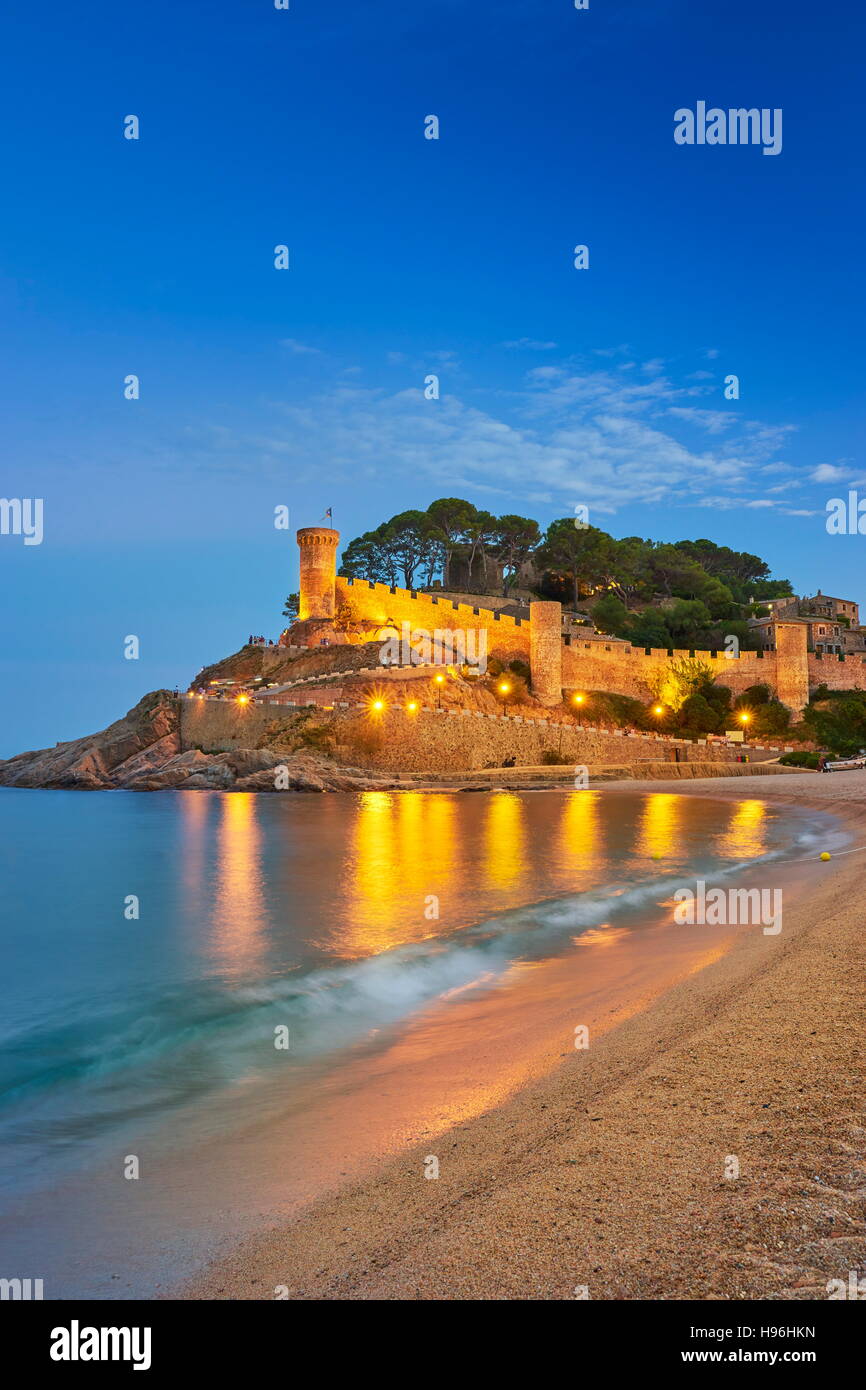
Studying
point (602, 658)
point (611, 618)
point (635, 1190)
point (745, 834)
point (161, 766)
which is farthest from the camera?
point (611, 618)

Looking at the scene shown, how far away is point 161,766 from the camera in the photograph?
135 feet

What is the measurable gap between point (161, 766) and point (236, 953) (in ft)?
113

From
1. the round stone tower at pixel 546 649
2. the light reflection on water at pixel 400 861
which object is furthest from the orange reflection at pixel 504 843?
the round stone tower at pixel 546 649

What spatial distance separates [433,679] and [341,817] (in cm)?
1445

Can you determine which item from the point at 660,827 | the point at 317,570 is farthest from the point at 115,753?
the point at 660,827

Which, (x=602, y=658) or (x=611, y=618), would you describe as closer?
(x=602, y=658)

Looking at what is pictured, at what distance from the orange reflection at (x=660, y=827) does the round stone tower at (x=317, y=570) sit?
26.9 metres

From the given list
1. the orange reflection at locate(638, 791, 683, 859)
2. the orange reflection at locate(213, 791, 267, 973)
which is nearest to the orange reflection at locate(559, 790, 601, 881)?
the orange reflection at locate(638, 791, 683, 859)

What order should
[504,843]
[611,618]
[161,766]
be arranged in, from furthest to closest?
[611,618]
[161,766]
[504,843]

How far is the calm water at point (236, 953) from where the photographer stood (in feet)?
14.8

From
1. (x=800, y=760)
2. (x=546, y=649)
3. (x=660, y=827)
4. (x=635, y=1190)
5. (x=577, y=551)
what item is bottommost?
(x=660, y=827)

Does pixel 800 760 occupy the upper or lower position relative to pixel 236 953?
upper

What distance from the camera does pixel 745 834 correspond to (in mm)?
17734

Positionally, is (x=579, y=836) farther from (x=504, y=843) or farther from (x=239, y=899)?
(x=239, y=899)
